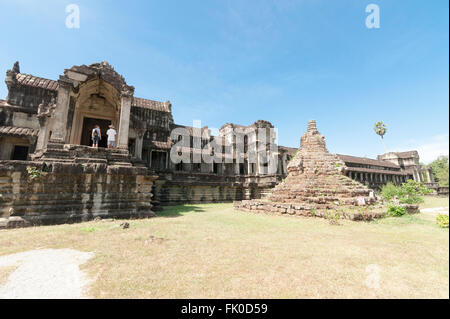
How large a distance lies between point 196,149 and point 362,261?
66.4 ft

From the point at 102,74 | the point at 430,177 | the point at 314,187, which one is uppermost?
the point at 102,74

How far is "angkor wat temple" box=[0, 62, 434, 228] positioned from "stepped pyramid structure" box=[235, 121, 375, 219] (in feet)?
20.7

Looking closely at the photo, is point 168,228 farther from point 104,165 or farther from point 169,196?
point 169,196

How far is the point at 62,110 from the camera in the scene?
380 inches

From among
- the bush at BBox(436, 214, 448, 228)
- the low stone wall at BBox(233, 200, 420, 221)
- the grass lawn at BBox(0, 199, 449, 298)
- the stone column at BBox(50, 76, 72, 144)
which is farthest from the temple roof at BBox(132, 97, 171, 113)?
the bush at BBox(436, 214, 448, 228)

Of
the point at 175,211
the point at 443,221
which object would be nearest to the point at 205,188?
the point at 175,211

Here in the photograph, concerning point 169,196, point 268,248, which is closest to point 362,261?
point 268,248

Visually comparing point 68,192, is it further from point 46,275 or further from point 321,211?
point 321,211

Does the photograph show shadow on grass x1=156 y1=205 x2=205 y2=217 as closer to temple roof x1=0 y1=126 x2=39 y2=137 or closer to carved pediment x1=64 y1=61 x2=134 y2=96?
carved pediment x1=64 y1=61 x2=134 y2=96

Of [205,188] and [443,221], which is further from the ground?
[205,188]

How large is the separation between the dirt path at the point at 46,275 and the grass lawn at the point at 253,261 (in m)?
0.25

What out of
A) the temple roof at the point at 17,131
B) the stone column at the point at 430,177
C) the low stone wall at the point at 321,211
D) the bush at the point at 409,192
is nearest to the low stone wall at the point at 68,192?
the low stone wall at the point at 321,211

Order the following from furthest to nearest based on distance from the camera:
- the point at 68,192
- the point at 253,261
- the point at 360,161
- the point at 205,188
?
1. the point at 360,161
2. the point at 205,188
3. the point at 68,192
4. the point at 253,261

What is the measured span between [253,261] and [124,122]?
10.1 metres
